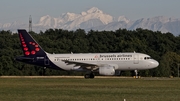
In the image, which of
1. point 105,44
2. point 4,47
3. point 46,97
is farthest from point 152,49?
point 46,97

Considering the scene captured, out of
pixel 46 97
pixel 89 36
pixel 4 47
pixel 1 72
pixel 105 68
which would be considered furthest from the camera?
pixel 89 36

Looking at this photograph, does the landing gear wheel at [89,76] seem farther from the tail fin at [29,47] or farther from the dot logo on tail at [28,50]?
the dot logo on tail at [28,50]

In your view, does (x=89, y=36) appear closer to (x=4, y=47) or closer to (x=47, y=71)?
(x=4, y=47)

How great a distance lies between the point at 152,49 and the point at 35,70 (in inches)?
1329

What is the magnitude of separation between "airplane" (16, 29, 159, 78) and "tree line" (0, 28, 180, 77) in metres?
23.8

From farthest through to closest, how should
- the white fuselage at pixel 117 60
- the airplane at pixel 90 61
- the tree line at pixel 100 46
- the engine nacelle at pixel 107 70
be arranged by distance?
the tree line at pixel 100 46 < the white fuselage at pixel 117 60 < the airplane at pixel 90 61 < the engine nacelle at pixel 107 70

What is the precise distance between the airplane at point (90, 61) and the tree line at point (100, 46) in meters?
23.8

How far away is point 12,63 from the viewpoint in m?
110

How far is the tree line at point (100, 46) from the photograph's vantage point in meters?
107

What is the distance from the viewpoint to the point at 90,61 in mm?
76625

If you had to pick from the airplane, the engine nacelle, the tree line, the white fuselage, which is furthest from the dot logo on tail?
the tree line

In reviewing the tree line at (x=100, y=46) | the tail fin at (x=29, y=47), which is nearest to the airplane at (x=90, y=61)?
the tail fin at (x=29, y=47)

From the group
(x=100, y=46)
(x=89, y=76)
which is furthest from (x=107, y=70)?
(x=100, y=46)

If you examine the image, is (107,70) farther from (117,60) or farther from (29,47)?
(29,47)
